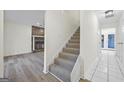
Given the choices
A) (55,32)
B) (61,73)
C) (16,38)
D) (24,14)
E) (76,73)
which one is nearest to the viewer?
(76,73)

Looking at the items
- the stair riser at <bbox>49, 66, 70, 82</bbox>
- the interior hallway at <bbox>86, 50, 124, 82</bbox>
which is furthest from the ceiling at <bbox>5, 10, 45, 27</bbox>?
the interior hallway at <bbox>86, 50, 124, 82</bbox>

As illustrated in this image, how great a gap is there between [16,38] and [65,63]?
423 centimetres

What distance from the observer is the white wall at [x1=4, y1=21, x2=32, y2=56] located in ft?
17.2

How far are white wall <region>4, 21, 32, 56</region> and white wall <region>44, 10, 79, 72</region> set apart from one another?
3.37 metres

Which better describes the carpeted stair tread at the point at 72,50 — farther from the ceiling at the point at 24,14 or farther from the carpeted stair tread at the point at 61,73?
the ceiling at the point at 24,14

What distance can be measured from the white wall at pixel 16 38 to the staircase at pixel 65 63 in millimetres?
3534

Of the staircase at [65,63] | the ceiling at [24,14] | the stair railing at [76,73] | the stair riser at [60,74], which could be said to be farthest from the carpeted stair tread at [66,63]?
the ceiling at [24,14]

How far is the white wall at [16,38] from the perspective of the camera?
5.25 meters

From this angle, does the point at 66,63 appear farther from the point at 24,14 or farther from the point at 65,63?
the point at 24,14

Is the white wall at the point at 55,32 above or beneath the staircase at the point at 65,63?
above

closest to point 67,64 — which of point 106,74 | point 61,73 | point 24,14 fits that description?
point 61,73

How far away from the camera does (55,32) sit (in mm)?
3086
